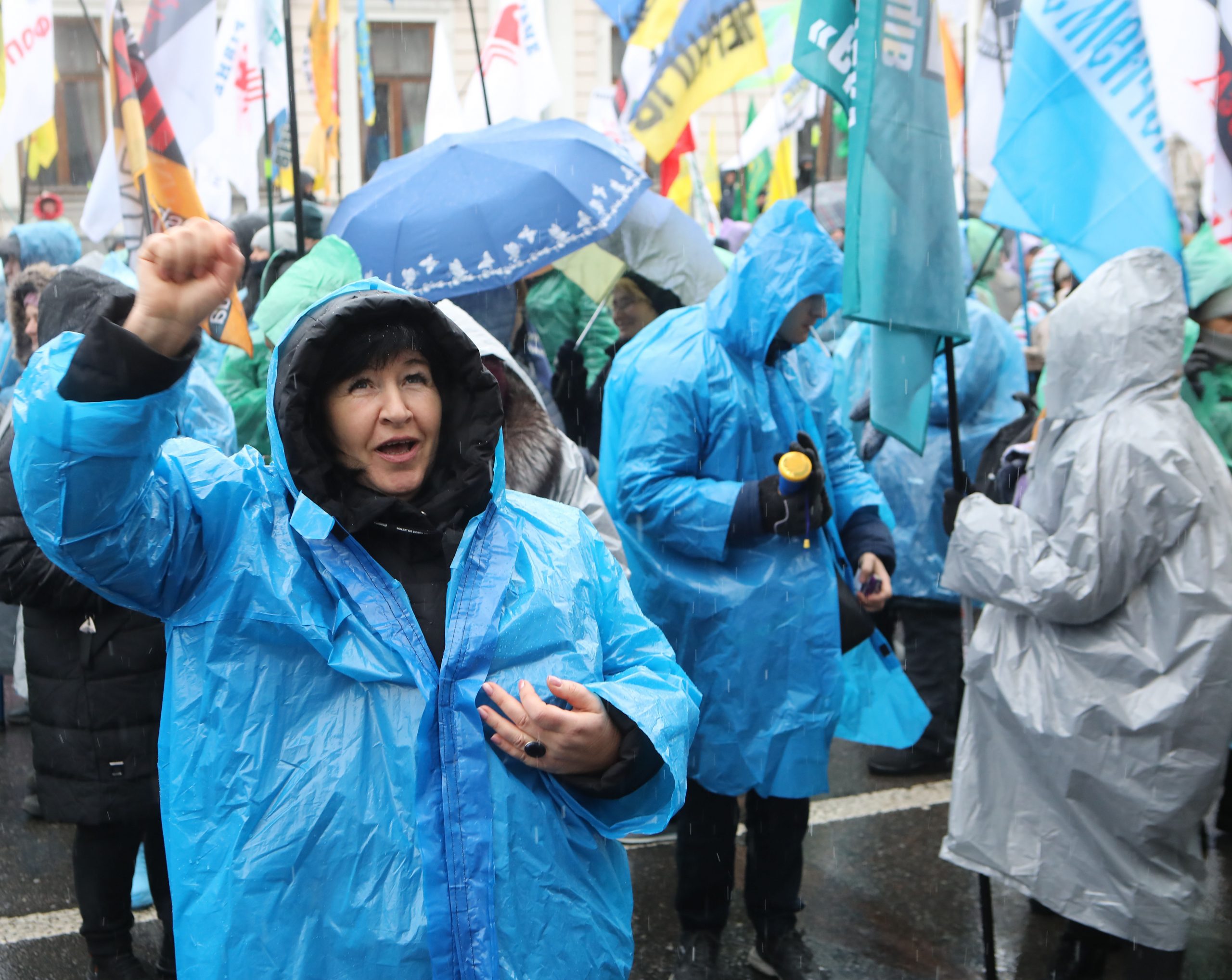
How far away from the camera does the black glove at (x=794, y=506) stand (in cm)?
338

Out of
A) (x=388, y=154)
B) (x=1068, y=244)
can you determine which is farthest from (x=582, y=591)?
(x=388, y=154)

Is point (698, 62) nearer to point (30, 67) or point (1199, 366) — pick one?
point (1199, 366)

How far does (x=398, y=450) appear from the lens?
1864 mm

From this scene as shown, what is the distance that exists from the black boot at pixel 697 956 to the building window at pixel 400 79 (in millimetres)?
19433

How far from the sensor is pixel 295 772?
168cm

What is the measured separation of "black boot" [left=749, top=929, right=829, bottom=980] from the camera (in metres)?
3.46

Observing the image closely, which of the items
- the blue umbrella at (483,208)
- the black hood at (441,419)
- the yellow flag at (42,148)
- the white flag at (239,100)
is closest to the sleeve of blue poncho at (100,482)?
the black hood at (441,419)

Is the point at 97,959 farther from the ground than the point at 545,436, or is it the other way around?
the point at 545,436

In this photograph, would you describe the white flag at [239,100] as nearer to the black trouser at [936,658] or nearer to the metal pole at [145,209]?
the metal pole at [145,209]

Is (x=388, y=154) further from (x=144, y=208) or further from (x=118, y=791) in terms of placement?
(x=118, y=791)

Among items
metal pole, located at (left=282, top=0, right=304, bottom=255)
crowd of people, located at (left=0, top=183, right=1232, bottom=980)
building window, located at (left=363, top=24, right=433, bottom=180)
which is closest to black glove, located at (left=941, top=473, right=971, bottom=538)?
crowd of people, located at (left=0, top=183, right=1232, bottom=980)

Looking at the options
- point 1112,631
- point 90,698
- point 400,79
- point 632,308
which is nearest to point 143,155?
point 632,308

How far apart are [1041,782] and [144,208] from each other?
386 cm

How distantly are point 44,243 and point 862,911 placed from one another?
5.74 metres
